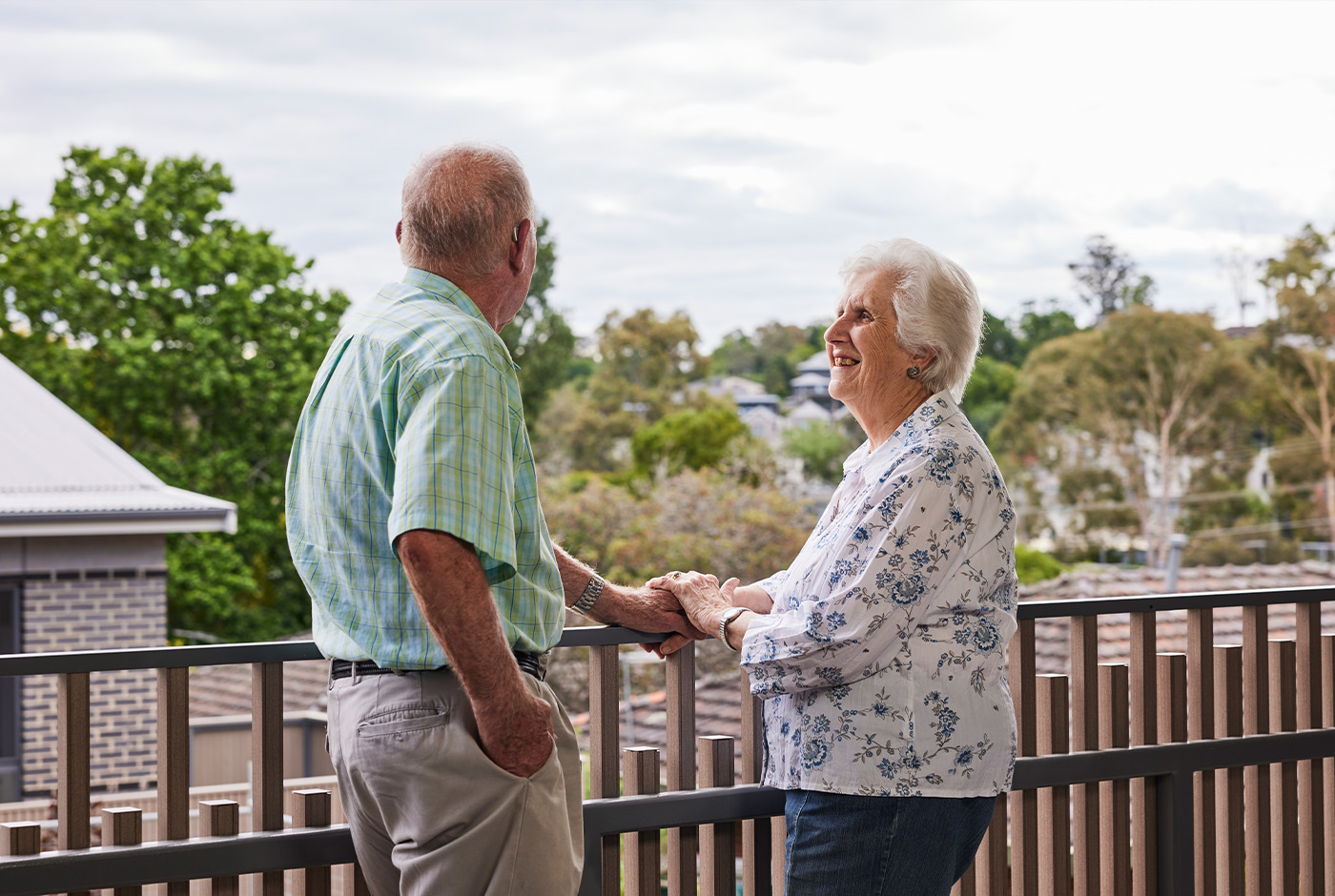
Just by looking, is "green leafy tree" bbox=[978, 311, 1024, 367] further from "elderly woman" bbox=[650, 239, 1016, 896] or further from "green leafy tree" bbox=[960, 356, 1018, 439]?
"elderly woman" bbox=[650, 239, 1016, 896]

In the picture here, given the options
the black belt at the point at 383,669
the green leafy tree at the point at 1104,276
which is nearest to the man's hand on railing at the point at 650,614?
the black belt at the point at 383,669

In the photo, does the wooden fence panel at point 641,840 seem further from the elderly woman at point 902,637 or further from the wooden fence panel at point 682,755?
the elderly woman at point 902,637

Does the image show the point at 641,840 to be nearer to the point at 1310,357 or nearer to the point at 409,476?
the point at 409,476

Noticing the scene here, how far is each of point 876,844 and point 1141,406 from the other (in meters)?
31.3

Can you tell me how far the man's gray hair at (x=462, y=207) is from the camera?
156cm

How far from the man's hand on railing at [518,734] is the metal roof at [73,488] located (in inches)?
369

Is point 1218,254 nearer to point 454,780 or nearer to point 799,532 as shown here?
point 799,532

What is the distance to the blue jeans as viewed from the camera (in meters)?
1.71

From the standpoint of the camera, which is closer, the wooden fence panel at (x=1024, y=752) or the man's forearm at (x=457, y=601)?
the man's forearm at (x=457, y=601)

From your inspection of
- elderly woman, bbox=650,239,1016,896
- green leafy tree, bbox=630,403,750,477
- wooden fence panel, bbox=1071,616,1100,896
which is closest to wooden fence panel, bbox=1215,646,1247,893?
wooden fence panel, bbox=1071,616,1100,896

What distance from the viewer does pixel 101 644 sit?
10.6 meters

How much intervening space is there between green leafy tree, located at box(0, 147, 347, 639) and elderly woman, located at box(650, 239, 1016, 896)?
1894cm

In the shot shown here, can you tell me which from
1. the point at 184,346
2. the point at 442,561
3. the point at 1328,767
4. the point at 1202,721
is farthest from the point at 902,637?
the point at 184,346

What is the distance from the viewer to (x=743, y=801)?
2.05 metres
